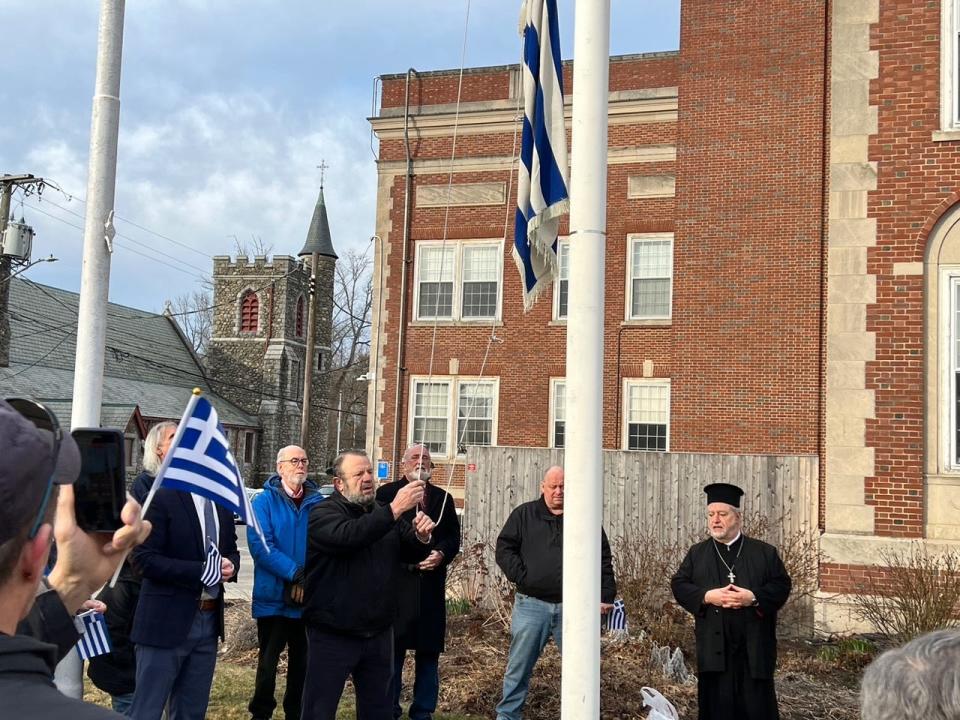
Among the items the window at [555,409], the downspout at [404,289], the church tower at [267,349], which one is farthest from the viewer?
the church tower at [267,349]

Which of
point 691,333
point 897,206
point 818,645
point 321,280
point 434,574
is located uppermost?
point 321,280

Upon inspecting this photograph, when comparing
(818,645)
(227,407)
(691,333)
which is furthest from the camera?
(227,407)

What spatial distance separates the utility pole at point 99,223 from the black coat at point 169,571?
737 millimetres

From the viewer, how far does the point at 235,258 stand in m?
68.1

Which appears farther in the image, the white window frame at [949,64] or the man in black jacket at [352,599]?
the white window frame at [949,64]

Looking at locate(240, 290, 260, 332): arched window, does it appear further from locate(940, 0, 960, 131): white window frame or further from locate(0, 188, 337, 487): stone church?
locate(940, 0, 960, 131): white window frame

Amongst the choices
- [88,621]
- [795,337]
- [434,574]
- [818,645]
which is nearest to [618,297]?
[795,337]

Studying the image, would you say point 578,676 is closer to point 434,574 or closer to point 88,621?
point 88,621

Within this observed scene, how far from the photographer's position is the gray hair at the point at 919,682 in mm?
2086

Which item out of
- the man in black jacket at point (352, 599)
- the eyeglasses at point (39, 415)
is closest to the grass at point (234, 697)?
the man in black jacket at point (352, 599)

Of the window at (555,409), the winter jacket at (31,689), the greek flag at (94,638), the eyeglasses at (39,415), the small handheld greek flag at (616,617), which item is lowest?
the small handheld greek flag at (616,617)

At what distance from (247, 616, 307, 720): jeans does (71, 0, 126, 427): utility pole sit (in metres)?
2.23

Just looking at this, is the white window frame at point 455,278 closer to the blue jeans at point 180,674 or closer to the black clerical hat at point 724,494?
the black clerical hat at point 724,494

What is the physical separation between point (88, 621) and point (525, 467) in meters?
8.97
